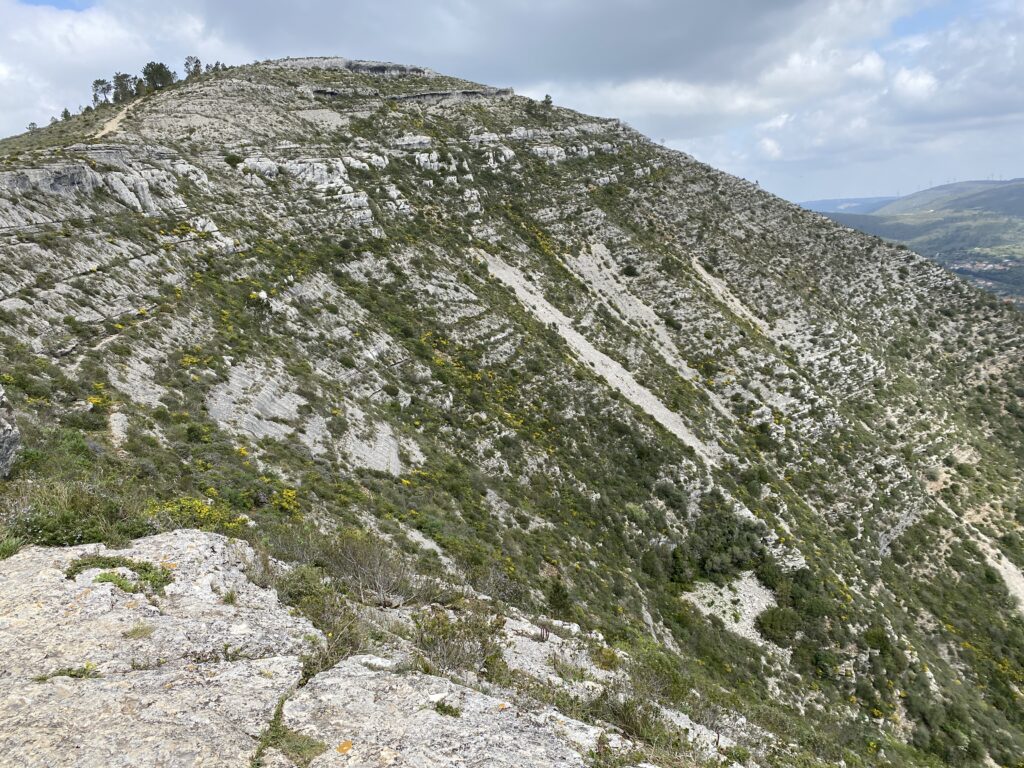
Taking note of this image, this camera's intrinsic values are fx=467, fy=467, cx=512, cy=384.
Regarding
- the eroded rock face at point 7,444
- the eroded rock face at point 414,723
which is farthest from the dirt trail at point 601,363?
the eroded rock face at point 7,444

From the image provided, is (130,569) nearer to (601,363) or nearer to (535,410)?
(535,410)

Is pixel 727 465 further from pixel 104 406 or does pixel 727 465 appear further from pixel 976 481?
pixel 104 406

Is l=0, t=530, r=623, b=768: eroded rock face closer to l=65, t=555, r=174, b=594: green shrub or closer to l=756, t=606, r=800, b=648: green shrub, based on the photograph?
l=65, t=555, r=174, b=594: green shrub

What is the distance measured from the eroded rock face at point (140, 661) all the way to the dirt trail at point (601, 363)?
126 feet

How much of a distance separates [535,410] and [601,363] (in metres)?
13.5

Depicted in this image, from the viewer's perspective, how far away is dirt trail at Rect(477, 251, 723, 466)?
44.0 meters

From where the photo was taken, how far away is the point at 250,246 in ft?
126

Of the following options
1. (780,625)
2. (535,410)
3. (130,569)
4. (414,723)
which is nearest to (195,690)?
(414,723)

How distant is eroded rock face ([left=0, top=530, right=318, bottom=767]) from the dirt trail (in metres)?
38.5

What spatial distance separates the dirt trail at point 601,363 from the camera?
144 ft

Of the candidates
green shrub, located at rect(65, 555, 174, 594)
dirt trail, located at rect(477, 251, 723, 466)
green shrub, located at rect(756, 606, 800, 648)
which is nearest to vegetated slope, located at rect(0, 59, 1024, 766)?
green shrub, located at rect(756, 606, 800, 648)

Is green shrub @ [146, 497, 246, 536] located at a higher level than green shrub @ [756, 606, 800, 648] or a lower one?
higher

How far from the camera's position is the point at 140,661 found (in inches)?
344

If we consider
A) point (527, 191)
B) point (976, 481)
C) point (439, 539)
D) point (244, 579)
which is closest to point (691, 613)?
point (439, 539)
